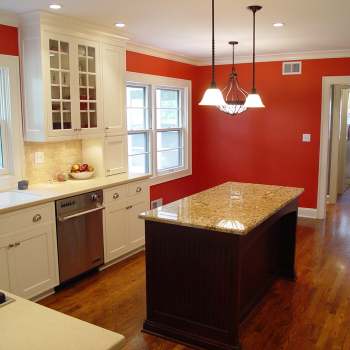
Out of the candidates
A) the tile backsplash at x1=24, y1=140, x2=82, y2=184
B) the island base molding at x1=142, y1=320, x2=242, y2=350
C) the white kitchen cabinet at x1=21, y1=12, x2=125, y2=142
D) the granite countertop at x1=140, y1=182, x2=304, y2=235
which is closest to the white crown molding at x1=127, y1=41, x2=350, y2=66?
the white kitchen cabinet at x1=21, y1=12, x2=125, y2=142

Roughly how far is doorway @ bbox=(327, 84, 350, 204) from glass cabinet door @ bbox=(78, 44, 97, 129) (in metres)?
4.07

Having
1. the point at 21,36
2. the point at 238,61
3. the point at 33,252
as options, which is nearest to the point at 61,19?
the point at 21,36

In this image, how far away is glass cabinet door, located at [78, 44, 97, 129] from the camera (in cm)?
400

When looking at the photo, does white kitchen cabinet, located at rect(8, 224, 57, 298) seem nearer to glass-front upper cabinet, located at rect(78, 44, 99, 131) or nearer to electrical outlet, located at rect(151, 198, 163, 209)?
glass-front upper cabinet, located at rect(78, 44, 99, 131)

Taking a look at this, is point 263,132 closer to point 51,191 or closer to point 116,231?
point 116,231

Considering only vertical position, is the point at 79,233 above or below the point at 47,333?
A: below

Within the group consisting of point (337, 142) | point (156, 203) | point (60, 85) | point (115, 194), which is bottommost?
point (156, 203)

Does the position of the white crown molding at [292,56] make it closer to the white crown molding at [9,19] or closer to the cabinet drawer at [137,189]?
the cabinet drawer at [137,189]

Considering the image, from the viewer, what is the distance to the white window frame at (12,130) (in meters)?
3.63

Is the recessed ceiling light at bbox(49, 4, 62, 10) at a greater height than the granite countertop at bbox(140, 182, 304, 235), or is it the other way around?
the recessed ceiling light at bbox(49, 4, 62, 10)

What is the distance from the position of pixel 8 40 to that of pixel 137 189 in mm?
1943

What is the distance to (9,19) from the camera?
3.55m

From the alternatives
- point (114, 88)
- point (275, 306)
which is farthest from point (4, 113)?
point (275, 306)

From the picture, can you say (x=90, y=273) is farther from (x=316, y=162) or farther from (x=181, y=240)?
(x=316, y=162)
